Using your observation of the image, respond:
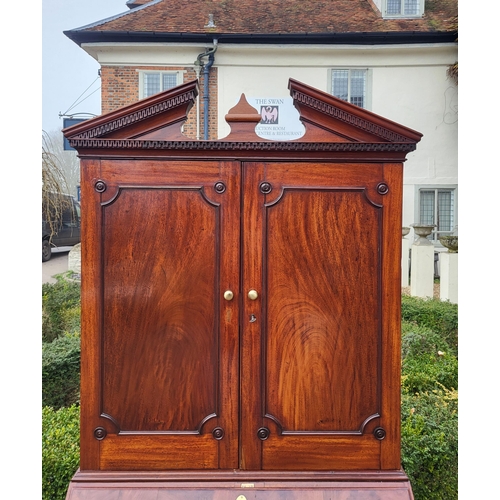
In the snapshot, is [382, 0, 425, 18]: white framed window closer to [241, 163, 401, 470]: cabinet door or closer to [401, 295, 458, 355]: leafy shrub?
[401, 295, 458, 355]: leafy shrub

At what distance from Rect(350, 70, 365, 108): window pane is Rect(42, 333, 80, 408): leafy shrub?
4.13m

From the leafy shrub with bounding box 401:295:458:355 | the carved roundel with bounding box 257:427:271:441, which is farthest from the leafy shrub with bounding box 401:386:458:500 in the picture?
the leafy shrub with bounding box 401:295:458:355

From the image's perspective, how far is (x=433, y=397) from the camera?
9.52 feet

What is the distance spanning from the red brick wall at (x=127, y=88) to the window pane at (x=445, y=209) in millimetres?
2993

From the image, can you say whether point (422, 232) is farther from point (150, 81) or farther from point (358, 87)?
point (150, 81)

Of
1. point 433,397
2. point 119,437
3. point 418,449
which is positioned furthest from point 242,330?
point 433,397

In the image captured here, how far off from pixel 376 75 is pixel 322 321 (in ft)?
14.9

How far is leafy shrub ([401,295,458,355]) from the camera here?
14.4 ft

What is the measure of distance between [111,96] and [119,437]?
398 cm

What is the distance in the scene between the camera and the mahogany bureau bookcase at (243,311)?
71.2 inches

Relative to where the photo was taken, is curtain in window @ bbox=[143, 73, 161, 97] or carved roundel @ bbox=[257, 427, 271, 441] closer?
carved roundel @ bbox=[257, 427, 271, 441]

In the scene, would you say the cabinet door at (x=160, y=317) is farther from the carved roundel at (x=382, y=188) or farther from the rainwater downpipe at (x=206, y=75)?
the rainwater downpipe at (x=206, y=75)

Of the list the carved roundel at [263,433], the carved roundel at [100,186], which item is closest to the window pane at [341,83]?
the carved roundel at [100,186]

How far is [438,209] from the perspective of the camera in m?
6.07
